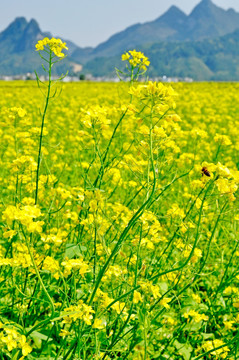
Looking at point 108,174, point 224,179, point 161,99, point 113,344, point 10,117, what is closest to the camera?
point 161,99

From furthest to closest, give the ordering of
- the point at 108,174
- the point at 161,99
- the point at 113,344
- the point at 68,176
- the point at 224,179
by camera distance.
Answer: the point at 68,176, the point at 108,174, the point at 113,344, the point at 224,179, the point at 161,99

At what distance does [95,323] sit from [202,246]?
6.75ft

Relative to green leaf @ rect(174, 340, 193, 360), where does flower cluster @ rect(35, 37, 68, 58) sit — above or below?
above

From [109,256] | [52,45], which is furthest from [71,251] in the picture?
[52,45]

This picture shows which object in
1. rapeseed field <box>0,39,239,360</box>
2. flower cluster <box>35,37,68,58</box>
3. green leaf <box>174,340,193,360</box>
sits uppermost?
flower cluster <box>35,37,68,58</box>

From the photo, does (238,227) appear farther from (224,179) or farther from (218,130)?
(218,130)

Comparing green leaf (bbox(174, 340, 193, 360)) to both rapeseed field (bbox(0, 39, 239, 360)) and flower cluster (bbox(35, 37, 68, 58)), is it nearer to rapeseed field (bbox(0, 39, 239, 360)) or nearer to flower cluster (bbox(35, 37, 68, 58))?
rapeseed field (bbox(0, 39, 239, 360))

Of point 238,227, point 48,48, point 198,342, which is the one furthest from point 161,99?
point 238,227

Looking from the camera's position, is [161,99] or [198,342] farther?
[198,342]

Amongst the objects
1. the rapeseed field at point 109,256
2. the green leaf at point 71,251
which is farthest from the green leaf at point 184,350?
the green leaf at point 71,251

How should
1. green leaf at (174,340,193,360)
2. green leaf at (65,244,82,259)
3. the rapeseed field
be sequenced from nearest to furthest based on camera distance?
the rapeseed field → green leaf at (65,244,82,259) → green leaf at (174,340,193,360)

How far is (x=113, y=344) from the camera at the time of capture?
4.80 ft

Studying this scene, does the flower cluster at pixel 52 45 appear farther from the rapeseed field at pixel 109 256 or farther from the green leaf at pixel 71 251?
the green leaf at pixel 71 251

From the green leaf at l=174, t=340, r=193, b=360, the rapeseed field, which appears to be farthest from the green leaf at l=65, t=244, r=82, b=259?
the green leaf at l=174, t=340, r=193, b=360
